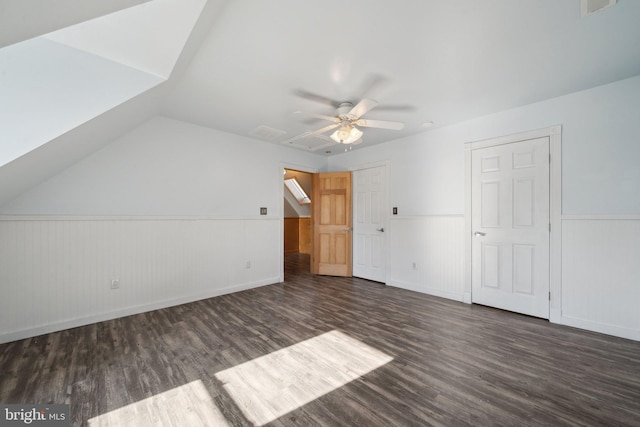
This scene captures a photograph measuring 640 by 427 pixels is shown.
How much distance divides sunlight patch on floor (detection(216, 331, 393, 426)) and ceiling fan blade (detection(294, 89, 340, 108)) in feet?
8.19

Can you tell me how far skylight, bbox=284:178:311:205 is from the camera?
747cm

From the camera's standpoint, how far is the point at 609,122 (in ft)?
8.08

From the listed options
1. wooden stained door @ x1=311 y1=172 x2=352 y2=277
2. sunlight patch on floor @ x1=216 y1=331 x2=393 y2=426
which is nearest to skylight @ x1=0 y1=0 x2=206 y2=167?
sunlight patch on floor @ x1=216 y1=331 x2=393 y2=426

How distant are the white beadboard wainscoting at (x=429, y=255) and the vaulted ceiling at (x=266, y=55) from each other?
6.07ft

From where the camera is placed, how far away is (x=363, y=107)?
2348 millimetres

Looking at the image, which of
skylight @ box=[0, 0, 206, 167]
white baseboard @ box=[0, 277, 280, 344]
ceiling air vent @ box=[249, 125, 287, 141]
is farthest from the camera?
ceiling air vent @ box=[249, 125, 287, 141]

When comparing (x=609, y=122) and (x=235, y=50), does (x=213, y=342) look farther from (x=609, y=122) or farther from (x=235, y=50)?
(x=609, y=122)

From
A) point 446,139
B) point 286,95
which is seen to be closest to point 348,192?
point 446,139

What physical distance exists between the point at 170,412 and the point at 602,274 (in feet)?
13.0

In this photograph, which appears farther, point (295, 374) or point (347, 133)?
point (347, 133)

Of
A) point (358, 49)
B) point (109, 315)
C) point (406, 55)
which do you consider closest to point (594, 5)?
point (406, 55)

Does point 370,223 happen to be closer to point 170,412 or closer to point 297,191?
point 297,191

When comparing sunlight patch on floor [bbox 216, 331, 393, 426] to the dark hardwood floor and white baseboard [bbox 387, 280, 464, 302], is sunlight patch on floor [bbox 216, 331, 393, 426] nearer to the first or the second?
the dark hardwood floor

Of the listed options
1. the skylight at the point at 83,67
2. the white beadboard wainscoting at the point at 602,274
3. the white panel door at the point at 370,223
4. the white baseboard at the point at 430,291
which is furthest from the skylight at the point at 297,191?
the white beadboard wainscoting at the point at 602,274
